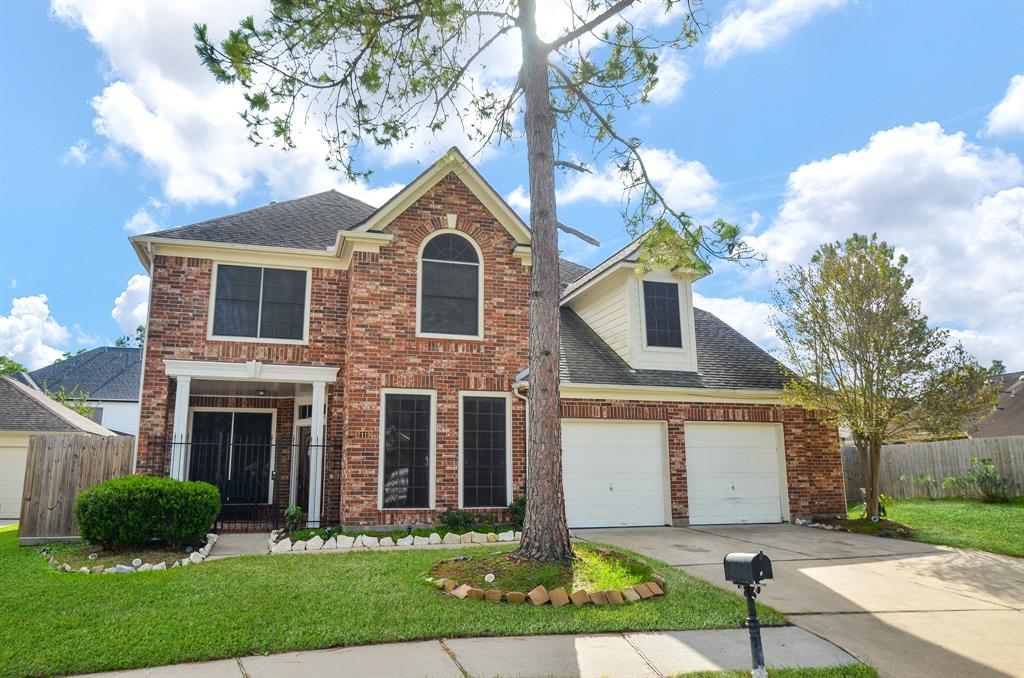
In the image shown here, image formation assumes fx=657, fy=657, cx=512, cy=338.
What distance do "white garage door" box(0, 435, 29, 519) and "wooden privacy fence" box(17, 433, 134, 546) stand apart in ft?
33.9

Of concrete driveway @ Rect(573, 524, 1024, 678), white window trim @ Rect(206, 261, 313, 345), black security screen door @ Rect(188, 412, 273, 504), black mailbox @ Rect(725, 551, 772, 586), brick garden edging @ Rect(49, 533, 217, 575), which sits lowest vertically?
concrete driveway @ Rect(573, 524, 1024, 678)

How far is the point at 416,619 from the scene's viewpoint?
5.72 m

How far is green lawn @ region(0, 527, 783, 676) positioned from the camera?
16.2 ft

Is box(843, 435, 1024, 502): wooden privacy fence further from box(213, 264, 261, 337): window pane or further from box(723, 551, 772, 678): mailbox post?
box(213, 264, 261, 337): window pane

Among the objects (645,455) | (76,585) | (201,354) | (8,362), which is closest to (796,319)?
(645,455)

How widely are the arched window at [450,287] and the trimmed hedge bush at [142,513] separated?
4898 mm

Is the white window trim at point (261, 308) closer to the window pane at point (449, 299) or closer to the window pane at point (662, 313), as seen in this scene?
the window pane at point (449, 299)

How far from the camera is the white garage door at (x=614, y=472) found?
42.1ft

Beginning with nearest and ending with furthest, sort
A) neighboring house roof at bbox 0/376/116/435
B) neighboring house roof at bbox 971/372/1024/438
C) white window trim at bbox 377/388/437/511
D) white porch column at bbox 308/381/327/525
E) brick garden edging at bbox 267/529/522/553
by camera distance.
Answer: brick garden edging at bbox 267/529/522/553
white window trim at bbox 377/388/437/511
white porch column at bbox 308/381/327/525
neighboring house roof at bbox 0/376/116/435
neighboring house roof at bbox 971/372/1024/438

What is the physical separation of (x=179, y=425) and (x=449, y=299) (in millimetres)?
5505

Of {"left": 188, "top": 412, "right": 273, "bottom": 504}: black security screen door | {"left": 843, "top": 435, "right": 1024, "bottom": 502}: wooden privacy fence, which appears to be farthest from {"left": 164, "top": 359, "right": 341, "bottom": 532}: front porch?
{"left": 843, "top": 435, "right": 1024, "bottom": 502}: wooden privacy fence

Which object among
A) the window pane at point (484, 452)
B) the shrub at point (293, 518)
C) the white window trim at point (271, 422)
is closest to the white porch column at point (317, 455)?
the shrub at point (293, 518)

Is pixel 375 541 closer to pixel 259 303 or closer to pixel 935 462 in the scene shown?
pixel 259 303

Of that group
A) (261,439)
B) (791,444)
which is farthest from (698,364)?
(261,439)
